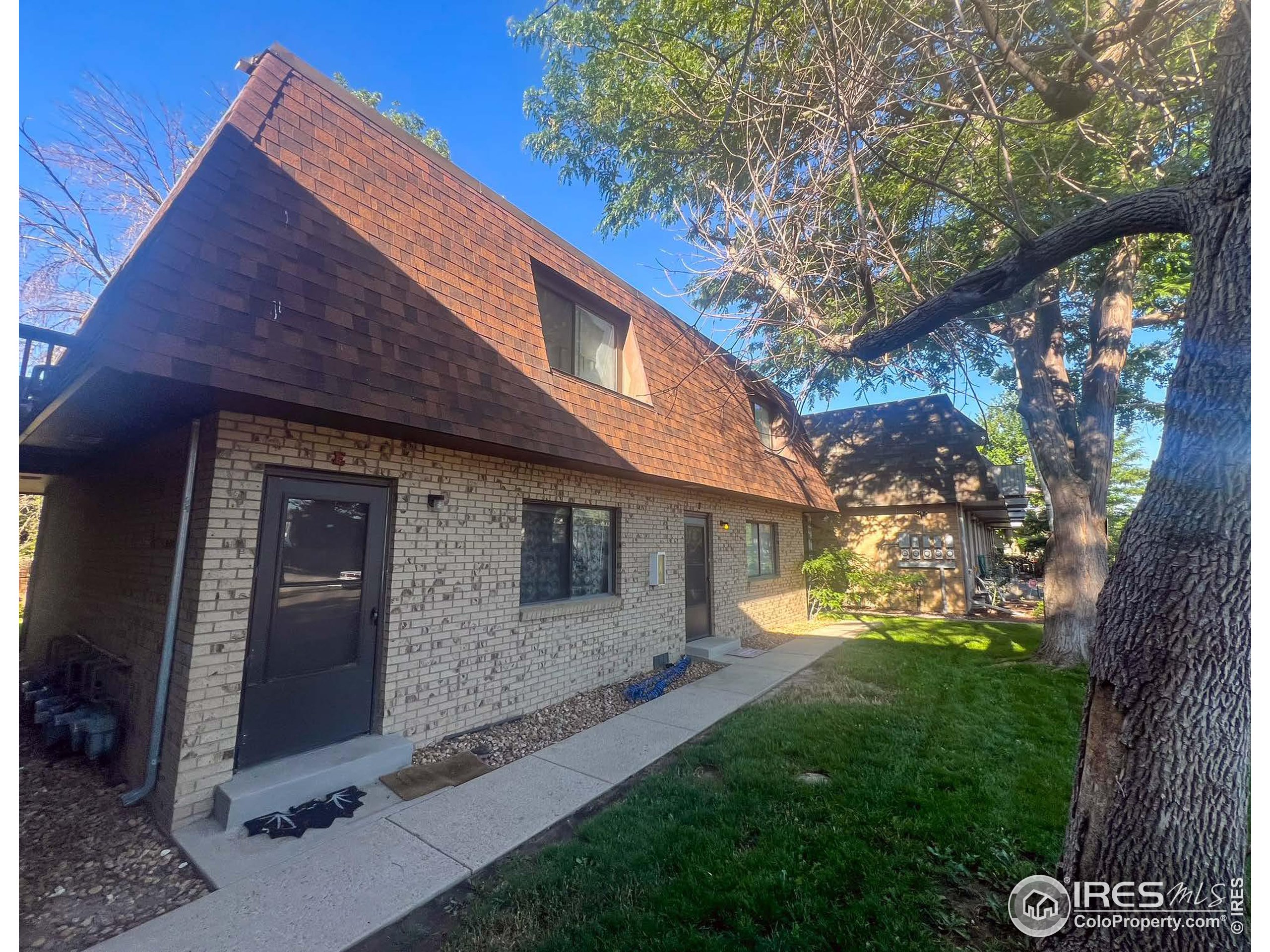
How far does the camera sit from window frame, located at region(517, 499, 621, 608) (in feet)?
20.2

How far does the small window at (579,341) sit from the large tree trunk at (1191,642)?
229 inches

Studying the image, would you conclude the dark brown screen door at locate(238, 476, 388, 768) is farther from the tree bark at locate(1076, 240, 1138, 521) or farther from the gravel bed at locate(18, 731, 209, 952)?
the tree bark at locate(1076, 240, 1138, 521)

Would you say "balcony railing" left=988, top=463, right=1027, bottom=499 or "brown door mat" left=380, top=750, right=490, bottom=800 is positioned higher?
"balcony railing" left=988, top=463, right=1027, bottom=499

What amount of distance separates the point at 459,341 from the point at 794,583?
35.8ft

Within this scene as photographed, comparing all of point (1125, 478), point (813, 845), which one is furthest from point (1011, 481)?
point (1125, 478)

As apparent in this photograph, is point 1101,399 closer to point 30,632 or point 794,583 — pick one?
point 794,583

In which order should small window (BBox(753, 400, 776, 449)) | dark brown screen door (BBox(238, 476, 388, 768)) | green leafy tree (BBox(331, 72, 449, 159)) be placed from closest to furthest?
1. dark brown screen door (BBox(238, 476, 388, 768))
2. small window (BBox(753, 400, 776, 449))
3. green leafy tree (BBox(331, 72, 449, 159))

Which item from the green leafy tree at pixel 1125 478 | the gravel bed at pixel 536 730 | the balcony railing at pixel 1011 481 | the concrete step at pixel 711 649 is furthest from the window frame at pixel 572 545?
the green leafy tree at pixel 1125 478

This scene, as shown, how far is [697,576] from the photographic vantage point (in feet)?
31.2

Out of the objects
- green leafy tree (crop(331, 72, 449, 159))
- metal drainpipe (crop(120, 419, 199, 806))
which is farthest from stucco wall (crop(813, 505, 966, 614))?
green leafy tree (crop(331, 72, 449, 159))

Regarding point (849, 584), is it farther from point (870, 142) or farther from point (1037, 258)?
point (1037, 258)

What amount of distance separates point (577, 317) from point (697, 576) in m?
5.06

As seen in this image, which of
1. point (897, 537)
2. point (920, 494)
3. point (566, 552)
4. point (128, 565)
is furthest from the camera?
point (897, 537)

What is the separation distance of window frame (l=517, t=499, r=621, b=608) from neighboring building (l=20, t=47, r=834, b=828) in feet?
0.12
